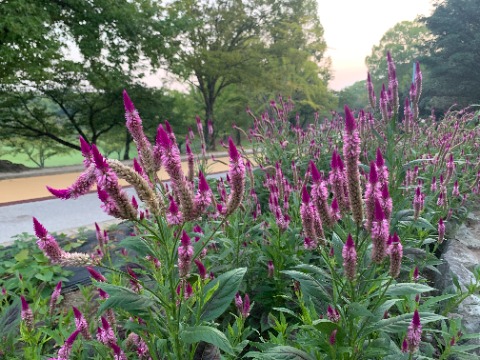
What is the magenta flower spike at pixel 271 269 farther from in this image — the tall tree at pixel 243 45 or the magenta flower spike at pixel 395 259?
the tall tree at pixel 243 45

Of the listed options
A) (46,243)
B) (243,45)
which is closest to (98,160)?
(46,243)

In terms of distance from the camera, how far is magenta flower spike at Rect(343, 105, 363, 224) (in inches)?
61.9

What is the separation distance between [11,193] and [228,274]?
488 inches

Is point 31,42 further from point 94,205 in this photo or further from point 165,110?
point 94,205

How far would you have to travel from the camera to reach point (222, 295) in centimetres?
187

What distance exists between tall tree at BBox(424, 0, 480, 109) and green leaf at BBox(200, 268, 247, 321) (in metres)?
33.9

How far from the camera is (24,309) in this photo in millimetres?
2143

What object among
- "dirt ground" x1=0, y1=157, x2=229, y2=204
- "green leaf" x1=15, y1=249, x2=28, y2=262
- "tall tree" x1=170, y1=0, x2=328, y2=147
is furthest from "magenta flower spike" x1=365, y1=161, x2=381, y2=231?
"tall tree" x1=170, y1=0, x2=328, y2=147

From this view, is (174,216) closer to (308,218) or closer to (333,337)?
(308,218)

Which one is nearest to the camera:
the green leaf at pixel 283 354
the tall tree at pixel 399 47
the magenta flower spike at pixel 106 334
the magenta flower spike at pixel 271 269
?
the green leaf at pixel 283 354

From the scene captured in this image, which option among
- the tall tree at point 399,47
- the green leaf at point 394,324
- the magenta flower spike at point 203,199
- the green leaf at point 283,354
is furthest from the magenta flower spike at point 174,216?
the tall tree at point 399,47

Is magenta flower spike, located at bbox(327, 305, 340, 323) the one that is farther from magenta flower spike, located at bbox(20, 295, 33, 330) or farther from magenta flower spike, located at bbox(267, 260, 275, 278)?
magenta flower spike, located at bbox(20, 295, 33, 330)

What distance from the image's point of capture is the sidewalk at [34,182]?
1103cm

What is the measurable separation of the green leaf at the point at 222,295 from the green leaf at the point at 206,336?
0.16m
